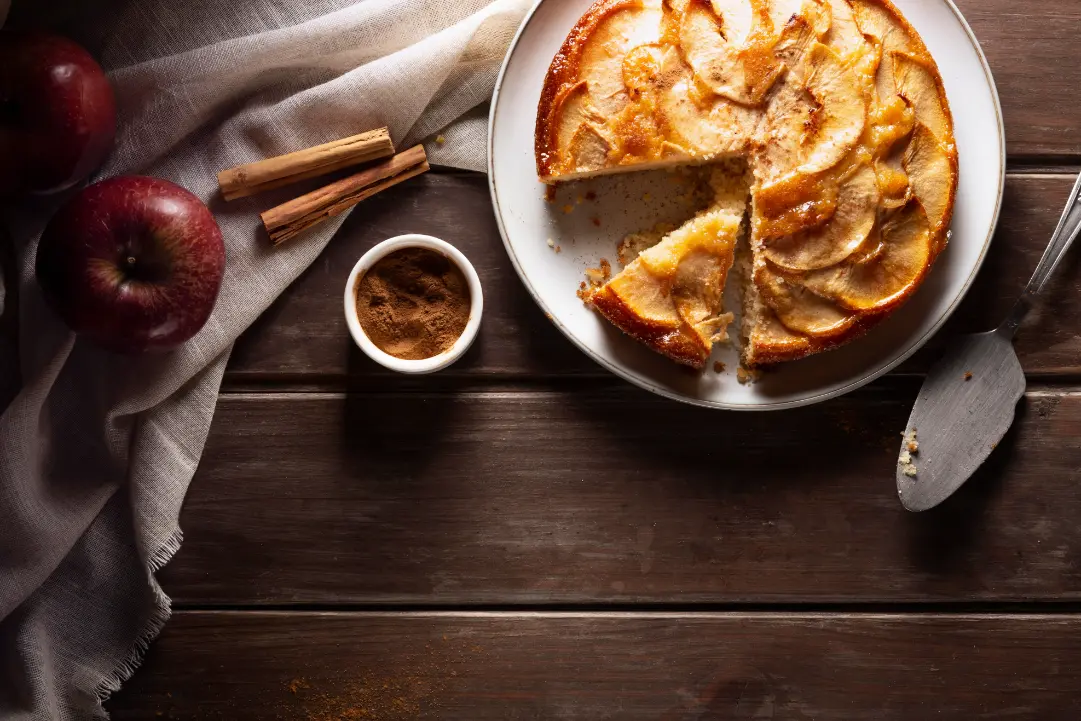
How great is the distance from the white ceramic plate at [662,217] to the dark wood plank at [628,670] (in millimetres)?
680

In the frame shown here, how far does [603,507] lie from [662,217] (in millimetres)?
819

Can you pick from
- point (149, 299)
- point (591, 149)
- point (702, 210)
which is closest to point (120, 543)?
point (149, 299)

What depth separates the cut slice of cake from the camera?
6.68ft

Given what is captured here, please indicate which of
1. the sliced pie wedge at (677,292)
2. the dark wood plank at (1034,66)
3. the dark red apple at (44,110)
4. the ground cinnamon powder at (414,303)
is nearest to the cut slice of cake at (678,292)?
the sliced pie wedge at (677,292)

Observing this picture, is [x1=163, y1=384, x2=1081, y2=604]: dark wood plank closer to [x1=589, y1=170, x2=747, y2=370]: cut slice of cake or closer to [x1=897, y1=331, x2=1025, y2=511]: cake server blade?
[x1=897, y1=331, x2=1025, y2=511]: cake server blade

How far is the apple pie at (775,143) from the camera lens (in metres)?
1.96

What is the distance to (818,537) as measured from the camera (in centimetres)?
226

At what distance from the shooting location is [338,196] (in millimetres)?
2207

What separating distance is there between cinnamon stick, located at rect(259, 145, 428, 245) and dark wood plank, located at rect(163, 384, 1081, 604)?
48 centimetres

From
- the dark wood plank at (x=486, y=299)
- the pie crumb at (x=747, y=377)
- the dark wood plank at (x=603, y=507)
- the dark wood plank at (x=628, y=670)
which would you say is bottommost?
the dark wood plank at (x=628, y=670)

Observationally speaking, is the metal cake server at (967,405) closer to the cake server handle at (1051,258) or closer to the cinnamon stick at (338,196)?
the cake server handle at (1051,258)

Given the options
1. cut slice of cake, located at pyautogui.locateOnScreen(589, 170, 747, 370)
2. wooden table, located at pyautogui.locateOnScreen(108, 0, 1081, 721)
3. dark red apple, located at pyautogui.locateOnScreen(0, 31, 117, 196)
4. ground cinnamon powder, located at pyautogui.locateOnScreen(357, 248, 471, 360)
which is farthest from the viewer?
wooden table, located at pyautogui.locateOnScreen(108, 0, 1081, 721)


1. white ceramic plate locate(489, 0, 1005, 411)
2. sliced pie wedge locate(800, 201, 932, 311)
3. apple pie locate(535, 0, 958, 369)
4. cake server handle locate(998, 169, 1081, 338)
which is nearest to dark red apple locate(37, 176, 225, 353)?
white ceramic plate locate(489, 0, 1005, 411)

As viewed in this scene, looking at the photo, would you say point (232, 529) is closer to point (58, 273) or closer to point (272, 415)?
point (272, 415)
